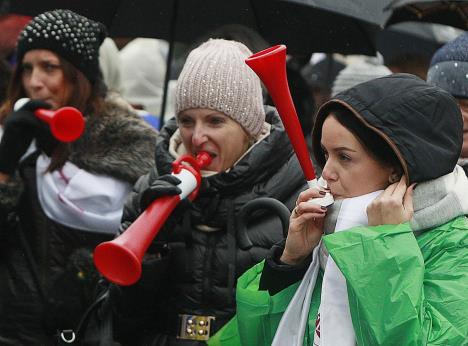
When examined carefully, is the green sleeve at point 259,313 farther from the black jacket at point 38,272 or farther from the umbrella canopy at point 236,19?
the umbrella canopy at point 236,19

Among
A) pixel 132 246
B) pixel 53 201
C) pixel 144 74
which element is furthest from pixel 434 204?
pixel 144 74

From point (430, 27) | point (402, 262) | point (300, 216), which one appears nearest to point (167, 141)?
point (300, 216)

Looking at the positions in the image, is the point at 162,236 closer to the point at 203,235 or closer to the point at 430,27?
the point at 203,235

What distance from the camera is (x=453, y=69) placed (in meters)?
4.18

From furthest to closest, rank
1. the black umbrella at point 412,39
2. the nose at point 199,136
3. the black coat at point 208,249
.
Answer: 1. the black umbrella at point 412,39
2. the nose at point 199,136
3. the black coat at point 208,249

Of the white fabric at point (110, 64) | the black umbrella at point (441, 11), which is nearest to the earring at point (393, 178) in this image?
the black umbrella at point (441, 11)

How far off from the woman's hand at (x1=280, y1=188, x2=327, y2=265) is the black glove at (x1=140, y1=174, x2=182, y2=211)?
54cm

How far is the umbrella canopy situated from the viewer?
5066mm

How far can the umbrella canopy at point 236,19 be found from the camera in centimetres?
507

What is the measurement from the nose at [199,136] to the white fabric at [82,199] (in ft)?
2.57

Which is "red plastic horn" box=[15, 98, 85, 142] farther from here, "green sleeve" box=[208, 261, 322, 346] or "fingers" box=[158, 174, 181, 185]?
"green sleeve" box=[208, 261, 322, 346]

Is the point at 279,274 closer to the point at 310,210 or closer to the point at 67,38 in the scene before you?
the point at 310,210

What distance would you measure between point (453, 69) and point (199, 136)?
103 centimetres

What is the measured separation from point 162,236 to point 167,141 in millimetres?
460
